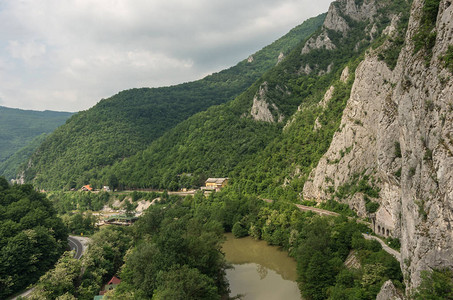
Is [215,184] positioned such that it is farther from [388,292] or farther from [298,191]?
[388,292]

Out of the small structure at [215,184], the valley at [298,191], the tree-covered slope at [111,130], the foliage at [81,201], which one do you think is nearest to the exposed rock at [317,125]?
the valley at [298,191]

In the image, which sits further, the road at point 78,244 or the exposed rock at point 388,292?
the road at point 78,244

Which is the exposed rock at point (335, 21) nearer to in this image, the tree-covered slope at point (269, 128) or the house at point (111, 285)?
the tree-covered slope at point (269, 128)

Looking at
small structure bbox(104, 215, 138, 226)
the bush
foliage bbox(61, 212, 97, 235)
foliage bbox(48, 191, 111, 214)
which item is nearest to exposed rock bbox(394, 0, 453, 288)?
the bush

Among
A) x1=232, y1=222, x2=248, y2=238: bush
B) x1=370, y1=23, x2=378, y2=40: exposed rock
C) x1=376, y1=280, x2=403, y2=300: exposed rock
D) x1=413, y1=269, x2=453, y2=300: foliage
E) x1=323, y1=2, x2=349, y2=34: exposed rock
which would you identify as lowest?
x1=232, y1=222, x2=248, y2=238: bush

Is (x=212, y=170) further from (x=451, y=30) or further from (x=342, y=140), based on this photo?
(x=451, y=30)

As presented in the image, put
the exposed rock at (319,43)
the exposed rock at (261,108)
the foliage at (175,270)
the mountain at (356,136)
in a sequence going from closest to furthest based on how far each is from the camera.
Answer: the mountain at (356,136)
the foliage at (175,270)
the exposed rock at (261,108)
the exposed rock at (319,43)

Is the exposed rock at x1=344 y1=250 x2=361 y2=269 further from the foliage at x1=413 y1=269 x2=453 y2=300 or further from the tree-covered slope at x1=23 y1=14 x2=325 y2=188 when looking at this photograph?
the tree-covered slope at x1=23 y1=14 x2=325 y2=188

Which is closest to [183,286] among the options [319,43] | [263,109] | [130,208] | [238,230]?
[238,230]
